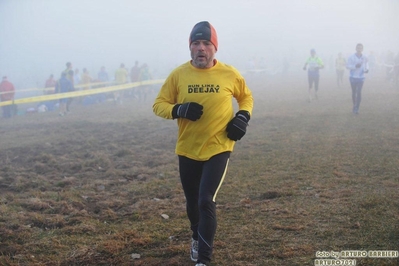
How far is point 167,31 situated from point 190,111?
2760 inches

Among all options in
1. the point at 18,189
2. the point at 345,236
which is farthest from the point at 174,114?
the point at 18,189

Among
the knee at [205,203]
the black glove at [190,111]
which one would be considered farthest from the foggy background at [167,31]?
the knee at [205,203]

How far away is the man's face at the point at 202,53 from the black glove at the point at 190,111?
39cm

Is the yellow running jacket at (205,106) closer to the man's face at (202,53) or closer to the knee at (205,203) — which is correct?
the man's face at (202,53)

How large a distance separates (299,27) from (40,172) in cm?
9020

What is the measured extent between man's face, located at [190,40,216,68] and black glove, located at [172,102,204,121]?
0.39m

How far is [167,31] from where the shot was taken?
72000mm

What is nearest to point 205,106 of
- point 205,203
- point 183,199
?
point 205,203

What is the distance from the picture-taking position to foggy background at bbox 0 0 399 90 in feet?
171

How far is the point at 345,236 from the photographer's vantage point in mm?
4465

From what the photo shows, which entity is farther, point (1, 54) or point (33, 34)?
point (33, 34)

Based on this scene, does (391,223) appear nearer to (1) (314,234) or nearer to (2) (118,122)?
(1) (314,234)

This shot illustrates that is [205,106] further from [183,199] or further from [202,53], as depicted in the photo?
[183,199]

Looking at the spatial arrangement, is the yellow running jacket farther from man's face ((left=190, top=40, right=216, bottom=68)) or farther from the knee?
the knee
